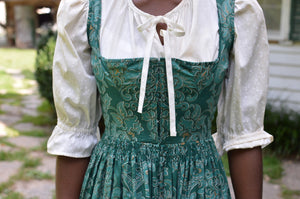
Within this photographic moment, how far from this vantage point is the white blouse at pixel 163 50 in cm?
121

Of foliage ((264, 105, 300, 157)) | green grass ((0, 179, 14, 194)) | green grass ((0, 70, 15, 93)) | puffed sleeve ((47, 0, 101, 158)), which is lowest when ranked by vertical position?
green grass ((0, 70, 15, 93))

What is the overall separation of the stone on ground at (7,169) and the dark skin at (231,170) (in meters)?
3.07

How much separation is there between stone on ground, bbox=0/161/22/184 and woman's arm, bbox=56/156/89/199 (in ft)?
10.1

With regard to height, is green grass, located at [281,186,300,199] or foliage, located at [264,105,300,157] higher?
foliage, located at [264,105,300,157]

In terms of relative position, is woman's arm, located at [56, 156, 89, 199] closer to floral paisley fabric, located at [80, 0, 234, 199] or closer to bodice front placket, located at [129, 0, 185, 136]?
floral paisley fabric, located at [80, 0, 234, 199]

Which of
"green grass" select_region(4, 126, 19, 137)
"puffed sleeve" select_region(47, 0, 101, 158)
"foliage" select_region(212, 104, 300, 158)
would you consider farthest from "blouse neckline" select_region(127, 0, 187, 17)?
"green grass" select_region(4, 126, 19, 137)

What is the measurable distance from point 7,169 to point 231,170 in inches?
141

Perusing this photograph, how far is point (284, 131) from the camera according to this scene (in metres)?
4.71

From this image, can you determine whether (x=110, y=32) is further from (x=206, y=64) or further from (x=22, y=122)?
(x=22, y=122)

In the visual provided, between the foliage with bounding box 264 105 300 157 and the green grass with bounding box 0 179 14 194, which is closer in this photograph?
the green grass with bounding box 0 179 14 194

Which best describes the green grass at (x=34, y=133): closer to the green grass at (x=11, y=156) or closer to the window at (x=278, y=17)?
the green grass at (x=11, y=156)

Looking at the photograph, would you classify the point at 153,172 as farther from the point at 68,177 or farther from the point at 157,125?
the point at 68,177

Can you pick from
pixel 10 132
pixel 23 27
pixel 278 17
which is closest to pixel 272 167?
pixel 278 17

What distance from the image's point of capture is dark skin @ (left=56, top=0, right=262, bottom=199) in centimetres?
125
